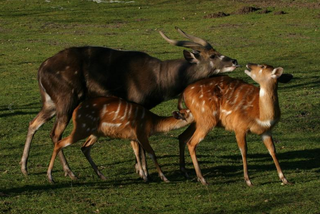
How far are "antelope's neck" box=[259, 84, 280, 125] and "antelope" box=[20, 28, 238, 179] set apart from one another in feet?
4.45

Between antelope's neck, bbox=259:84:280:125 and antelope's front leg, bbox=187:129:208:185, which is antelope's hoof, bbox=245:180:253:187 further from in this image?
antelope's neck, bbox=259:84:280:125

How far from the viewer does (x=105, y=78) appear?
818cm

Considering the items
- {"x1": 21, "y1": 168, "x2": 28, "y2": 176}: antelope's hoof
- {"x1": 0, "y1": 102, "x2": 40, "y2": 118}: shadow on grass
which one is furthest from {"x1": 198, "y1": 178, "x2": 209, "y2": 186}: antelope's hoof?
{"x1": 0, "y1": 102, "x2": 40, "y2": 118}: shadow on grass

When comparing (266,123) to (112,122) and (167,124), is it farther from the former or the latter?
(112,122)

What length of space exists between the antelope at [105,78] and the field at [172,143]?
59 centimetres

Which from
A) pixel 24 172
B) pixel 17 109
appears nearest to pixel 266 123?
pixel 24 172

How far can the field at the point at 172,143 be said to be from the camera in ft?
21.7

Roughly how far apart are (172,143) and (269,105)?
2.56 metres

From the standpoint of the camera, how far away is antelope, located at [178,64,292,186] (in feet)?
23.9

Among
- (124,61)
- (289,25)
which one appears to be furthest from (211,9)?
(124,61)

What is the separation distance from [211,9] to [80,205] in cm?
2008

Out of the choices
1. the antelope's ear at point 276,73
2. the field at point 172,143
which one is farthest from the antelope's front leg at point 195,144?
the antelope's ear at point 276,73

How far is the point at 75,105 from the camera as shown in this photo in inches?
315

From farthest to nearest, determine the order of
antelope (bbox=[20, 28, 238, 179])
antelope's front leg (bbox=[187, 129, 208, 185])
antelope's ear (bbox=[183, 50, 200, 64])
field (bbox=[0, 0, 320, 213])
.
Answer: antelope's ear (bbox=[183, 50, 200, 64]) → antelope (bbox=[20, 28, 238, 179]) → antelope's front leg (bbox=[187, 129, 208, 185]) → field (bbox=[0, 0, 320, 213])
